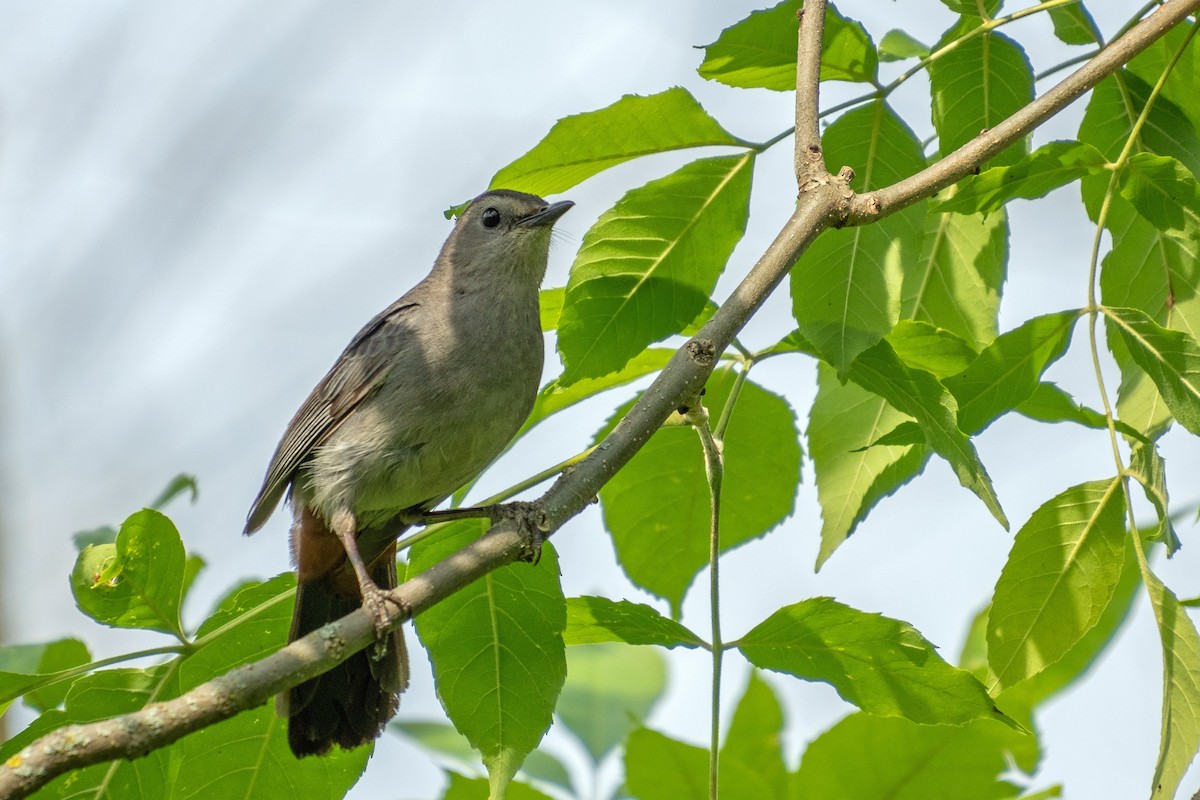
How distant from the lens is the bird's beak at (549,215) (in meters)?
5.09

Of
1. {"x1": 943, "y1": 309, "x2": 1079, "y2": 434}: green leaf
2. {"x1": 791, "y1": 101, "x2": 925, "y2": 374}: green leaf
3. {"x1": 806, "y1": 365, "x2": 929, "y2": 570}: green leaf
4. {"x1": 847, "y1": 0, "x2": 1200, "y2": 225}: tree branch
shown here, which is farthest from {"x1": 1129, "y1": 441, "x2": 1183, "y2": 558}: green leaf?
{"x1": 847, "y1": 0, "x2": 1200, "y2": 225}: tree branch

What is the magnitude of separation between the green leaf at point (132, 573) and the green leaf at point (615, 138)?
48.2 inches

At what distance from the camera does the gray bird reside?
4.11 metres

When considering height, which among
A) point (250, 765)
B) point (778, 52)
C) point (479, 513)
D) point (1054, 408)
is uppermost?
point (778, 52)

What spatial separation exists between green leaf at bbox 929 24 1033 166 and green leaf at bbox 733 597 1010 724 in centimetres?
132

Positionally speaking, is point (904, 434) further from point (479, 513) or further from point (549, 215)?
point (549, 215)

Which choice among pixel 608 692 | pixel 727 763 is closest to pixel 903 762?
pixel 727 763

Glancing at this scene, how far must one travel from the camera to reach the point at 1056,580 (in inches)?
108

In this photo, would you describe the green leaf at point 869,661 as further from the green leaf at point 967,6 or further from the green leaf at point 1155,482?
the green leaf at point 967,6

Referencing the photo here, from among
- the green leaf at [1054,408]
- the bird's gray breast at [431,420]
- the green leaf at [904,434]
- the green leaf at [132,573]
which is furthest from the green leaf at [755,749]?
the bird's gray breast at [431,420]

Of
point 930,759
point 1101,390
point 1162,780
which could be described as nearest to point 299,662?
point 930,759

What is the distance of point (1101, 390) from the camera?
2869mm

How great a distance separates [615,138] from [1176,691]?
187 centimetres

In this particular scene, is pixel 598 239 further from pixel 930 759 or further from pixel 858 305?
pixel 930 759
